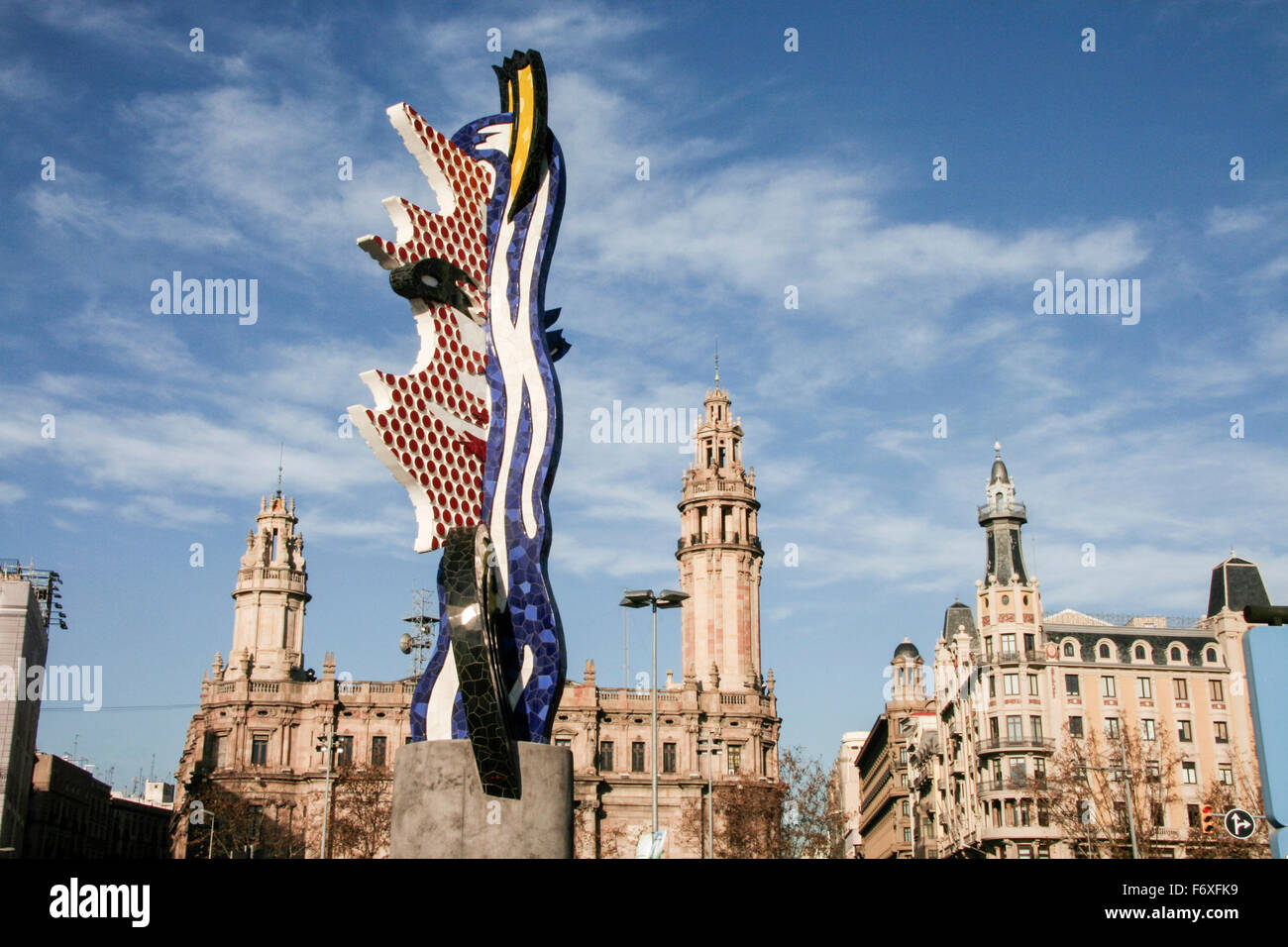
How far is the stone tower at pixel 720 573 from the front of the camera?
88.2 meters

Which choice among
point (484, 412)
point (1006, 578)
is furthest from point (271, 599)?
point (484, 412)

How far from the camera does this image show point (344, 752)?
275 feet

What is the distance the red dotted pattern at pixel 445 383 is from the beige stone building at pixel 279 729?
54.5m

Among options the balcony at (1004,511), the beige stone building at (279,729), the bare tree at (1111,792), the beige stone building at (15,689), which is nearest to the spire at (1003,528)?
the balcony at (1004,511)

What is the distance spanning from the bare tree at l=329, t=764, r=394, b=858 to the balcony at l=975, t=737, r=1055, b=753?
1341 inches

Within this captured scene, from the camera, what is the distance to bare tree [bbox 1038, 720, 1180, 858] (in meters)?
58.1

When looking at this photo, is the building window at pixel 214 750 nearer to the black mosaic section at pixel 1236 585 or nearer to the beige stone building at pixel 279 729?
the beige stone building at pixel 279 729

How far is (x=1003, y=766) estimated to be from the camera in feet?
245

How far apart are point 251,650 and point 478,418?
66.5 m

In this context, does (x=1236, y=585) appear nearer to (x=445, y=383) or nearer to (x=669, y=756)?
(x=669, y=756)

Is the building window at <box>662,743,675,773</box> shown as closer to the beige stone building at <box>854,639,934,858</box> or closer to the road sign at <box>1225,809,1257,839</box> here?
the beige stone building at <box>854,639,934,858</box>

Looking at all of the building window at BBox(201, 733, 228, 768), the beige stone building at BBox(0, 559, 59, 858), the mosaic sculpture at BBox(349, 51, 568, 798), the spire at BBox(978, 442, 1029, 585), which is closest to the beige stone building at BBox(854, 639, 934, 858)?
the spire at BBox(978, 442, 1029, 585)
